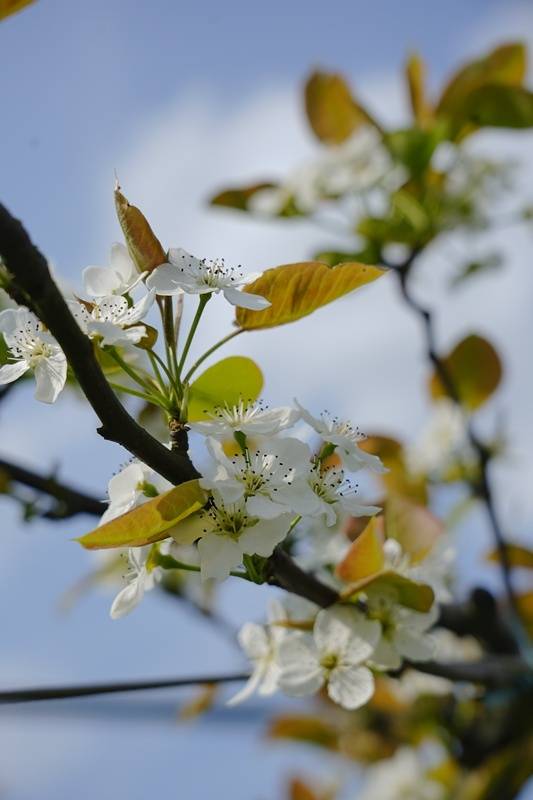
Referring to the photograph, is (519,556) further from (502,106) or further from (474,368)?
(502,106)

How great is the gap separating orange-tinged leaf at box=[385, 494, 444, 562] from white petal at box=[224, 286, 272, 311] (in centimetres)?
46

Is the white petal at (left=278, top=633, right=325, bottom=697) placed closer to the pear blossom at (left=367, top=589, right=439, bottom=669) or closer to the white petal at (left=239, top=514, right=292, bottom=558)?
the pear blossom at (left=367, top=589, right=439, bottom=669)

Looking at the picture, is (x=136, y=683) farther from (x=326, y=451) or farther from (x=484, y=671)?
(x=484, y=671)

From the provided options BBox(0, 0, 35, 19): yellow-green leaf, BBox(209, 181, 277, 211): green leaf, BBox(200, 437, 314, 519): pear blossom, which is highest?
BBox(0, 0, 35, 19): yellow-green leaf

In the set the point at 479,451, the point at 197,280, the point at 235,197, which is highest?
the point at 197,280

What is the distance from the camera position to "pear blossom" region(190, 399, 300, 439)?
74 cm

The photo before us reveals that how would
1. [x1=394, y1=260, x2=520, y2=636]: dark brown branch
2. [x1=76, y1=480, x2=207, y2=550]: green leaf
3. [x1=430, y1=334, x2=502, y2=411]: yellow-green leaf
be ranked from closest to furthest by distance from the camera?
[x1=76, y1=480, x2=207, y2=550]: green leaf → [x1=394, y1=260, x2=520, y2=636]: dark brown branch → [x1=430, y1=334, x2=502, y2=411]: yellow-green leaf

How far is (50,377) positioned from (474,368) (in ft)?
4.26

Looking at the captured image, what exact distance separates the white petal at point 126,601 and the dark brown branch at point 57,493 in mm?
245

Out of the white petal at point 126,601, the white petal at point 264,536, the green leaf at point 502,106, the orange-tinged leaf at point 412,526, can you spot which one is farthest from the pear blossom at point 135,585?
the green leaf at point 502,106

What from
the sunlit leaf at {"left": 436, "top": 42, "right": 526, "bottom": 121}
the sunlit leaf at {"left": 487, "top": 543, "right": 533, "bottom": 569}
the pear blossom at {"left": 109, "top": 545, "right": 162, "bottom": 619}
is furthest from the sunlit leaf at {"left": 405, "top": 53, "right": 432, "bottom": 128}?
the pear blossom at {"left": 109, "top": 545, "right": 162, "bottom": 619}

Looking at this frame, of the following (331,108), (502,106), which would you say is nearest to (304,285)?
(502,106)

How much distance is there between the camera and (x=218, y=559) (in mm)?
730

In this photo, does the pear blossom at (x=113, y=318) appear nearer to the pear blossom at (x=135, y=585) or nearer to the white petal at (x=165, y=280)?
the white petal at (x=165, y=280)
